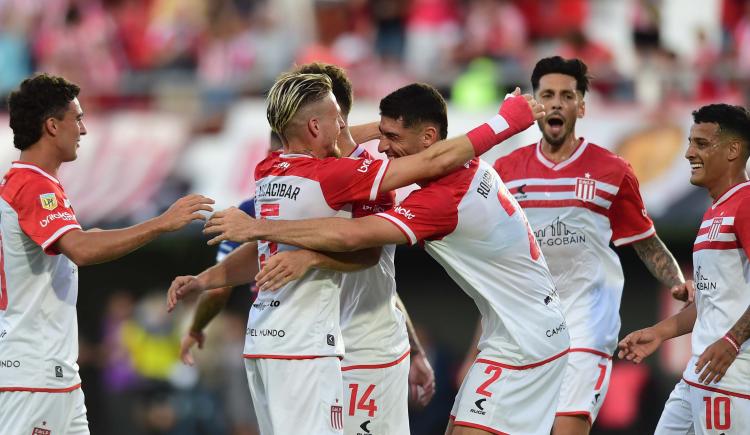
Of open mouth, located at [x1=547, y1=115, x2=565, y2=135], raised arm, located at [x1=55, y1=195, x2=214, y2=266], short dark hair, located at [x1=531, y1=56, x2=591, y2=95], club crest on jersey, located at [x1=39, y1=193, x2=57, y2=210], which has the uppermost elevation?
short dark hair, located at [x1=531, y1=56, x2=591, y2=95]

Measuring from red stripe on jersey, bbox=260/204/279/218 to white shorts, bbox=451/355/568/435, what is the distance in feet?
4.68

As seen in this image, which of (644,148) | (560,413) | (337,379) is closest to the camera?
(337,379)

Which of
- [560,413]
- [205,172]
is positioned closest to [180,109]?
[205,172]

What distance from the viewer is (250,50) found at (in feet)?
55.5

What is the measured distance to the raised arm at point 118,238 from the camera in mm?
6910

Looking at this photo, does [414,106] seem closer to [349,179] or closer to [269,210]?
[349,179]

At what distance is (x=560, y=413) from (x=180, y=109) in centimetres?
800

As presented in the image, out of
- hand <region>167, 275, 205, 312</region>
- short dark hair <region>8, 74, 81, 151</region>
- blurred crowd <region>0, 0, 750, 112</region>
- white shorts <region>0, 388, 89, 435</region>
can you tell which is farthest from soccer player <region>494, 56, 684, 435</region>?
blurred crowd <region>0, 0, 750, 112</region>

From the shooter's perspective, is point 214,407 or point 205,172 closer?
point 205,172

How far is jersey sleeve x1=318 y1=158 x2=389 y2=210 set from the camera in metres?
6.89

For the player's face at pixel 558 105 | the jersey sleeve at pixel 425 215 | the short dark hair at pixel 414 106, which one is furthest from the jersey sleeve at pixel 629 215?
the jersey sleeve at pixel 425 215

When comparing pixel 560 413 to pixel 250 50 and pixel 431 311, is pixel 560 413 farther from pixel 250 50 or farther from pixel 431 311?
pixel 250 50

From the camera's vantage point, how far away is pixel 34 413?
710cm

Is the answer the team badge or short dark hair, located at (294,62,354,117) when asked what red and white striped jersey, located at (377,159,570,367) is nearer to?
the team badge
